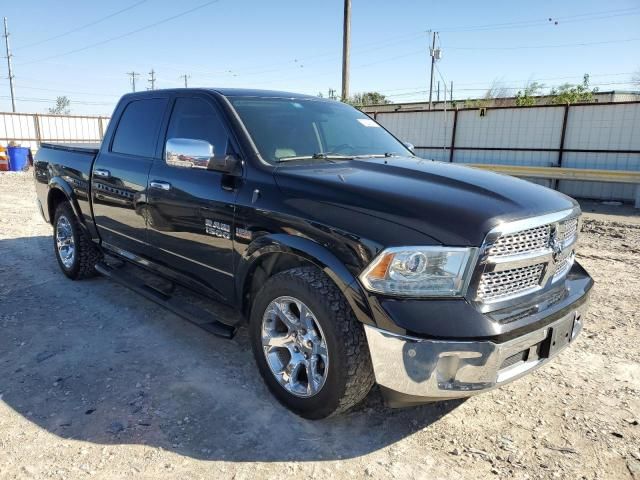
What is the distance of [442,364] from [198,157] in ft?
6.14

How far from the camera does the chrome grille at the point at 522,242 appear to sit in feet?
7.73

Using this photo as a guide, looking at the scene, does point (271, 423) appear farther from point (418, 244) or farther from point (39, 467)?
point (418, 244)

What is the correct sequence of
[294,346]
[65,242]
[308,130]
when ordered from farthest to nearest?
[65,242] < [308,130] < [294,346]

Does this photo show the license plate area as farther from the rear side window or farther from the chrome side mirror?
the rear side window

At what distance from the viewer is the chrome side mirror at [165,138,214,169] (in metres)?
3.00

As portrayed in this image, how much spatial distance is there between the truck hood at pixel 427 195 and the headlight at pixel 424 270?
0.07m

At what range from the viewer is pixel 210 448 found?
262cm

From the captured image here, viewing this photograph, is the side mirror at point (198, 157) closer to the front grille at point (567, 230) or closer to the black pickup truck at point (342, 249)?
the black pickup truck at point (342, 249)

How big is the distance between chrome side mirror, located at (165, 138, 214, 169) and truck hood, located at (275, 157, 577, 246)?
0.45 meters

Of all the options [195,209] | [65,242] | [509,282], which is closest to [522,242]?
[509,282]

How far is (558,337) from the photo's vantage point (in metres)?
2.60

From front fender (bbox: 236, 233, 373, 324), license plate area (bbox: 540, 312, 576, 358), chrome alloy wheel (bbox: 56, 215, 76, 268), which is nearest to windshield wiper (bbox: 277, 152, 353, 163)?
front fender (bbox: 236, 233, 373, 324)

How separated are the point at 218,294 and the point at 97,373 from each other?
3.21ft

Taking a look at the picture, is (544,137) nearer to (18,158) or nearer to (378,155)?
(378,155)
